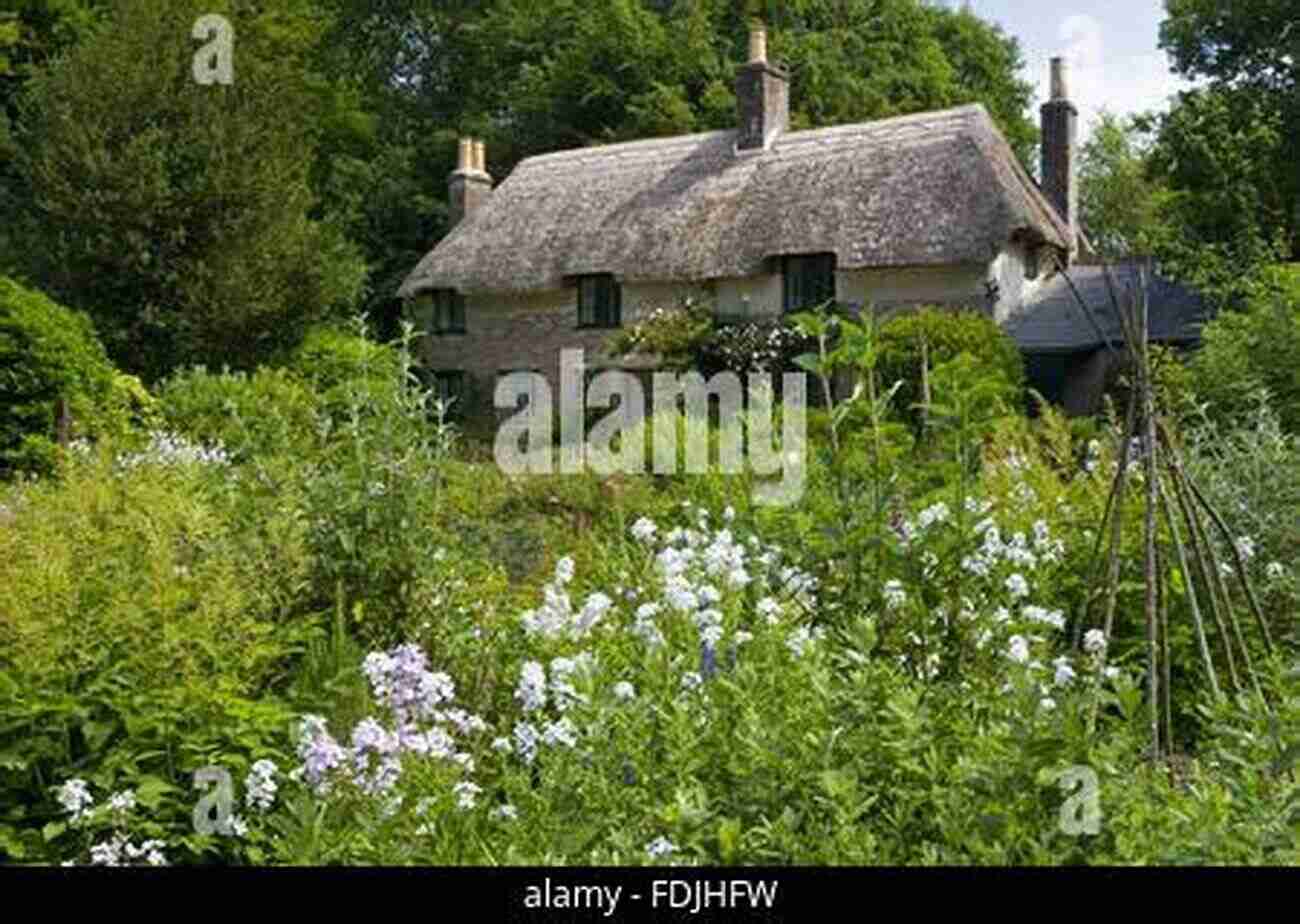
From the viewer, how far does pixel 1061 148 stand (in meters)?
27.3

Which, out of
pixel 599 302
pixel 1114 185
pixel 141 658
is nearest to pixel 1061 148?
pixel 599 302

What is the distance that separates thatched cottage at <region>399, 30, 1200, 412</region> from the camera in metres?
24.0

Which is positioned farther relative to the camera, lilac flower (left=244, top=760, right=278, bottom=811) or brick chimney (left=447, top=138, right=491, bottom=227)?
brick chimney (left=447, top=138, right=491, bottom=227)

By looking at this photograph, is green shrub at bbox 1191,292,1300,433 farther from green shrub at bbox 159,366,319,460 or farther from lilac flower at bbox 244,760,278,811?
lilac flower at bbox 244,760,278,811

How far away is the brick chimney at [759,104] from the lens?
90.7 feet

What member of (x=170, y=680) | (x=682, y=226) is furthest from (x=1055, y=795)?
(x=682, y=226)

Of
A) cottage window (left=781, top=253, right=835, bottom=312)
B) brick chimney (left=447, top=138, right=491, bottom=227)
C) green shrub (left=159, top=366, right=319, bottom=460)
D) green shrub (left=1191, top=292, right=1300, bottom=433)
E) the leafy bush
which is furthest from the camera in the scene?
brick chimney (left=447, top=138, right=491, bottom=227)

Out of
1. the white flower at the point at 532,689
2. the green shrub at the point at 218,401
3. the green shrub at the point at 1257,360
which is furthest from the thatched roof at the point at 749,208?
the white flower at the point at 532,689

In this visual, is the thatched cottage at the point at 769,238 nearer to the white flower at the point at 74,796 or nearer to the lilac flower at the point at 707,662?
the lilac flower at the point at 707,662

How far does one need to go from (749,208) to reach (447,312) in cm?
745

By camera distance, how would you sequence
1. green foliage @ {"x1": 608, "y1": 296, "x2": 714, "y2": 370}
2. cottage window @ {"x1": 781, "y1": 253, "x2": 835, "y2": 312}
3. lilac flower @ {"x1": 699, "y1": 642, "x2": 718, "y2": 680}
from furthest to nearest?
cottage window @ {"x1": 781, "y1": 253, "x2": 835, "y2": 312}, green foliage @ {"x1": 608, "y1": 296, "x2": 714, "y2": 370}, lilac flower @ {"x1": 699, "y1": 642, "x2": 718, "y2": 680}

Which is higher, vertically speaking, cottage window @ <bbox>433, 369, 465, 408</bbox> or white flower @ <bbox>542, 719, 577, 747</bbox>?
cottage window @ <bbox>433, 369, 465, 408</bbox>

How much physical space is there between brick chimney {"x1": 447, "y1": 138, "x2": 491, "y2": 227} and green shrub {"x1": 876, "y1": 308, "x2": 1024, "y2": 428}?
534 inches

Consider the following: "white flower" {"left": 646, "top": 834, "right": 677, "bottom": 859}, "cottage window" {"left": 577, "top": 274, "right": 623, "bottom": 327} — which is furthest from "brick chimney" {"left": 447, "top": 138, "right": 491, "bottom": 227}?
"white flower" {"left": 646, "top": 834, "right": 677, "bottom": 859}
